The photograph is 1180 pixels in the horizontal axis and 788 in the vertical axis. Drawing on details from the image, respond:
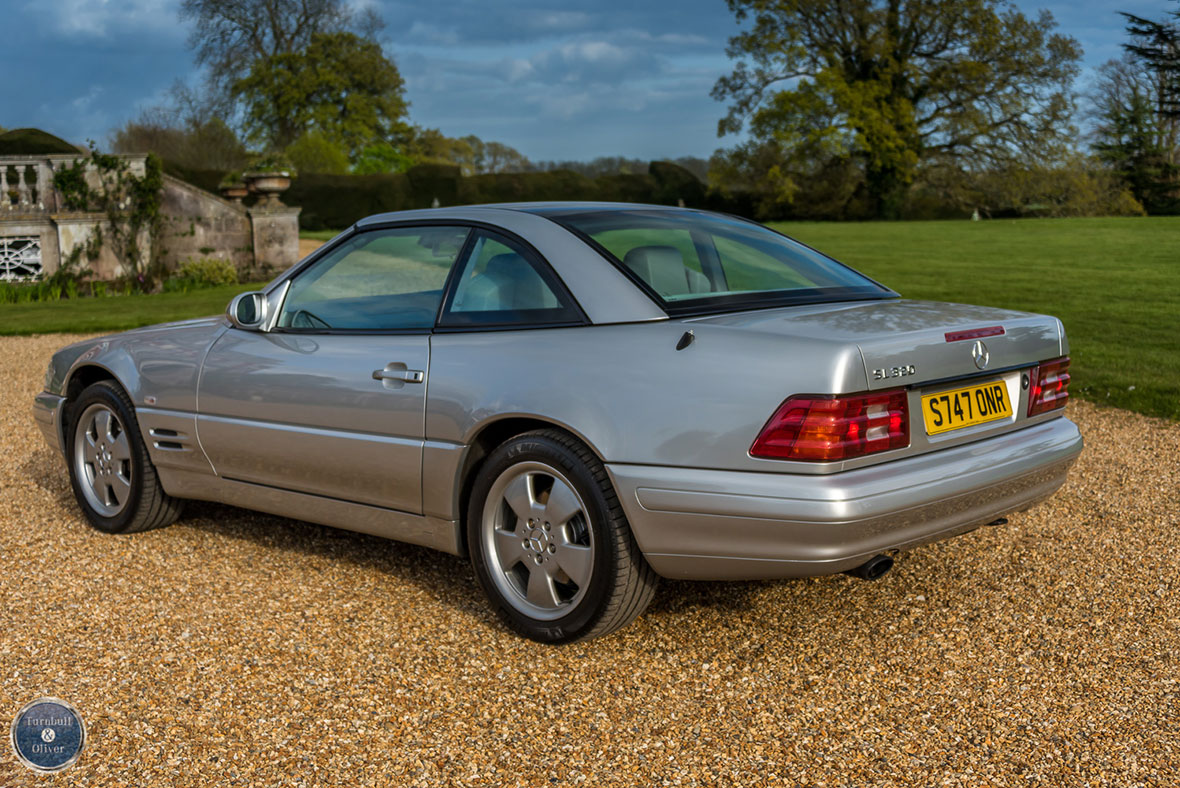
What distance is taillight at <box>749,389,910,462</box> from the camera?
3.00 m

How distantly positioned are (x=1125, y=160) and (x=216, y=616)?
44932 millimetres

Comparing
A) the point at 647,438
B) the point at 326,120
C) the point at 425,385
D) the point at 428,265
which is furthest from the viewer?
the point at 326,120

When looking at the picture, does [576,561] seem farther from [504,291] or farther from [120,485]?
[120,485]

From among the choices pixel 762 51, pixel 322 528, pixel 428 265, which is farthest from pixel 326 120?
pixel 322 528

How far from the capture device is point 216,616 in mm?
4000

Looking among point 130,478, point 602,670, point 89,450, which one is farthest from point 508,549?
point 89,450

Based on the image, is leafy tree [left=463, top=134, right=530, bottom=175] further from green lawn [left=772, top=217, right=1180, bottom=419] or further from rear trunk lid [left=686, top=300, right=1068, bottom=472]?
rear trunk lid [left=686, top=300, right=1068, bottom=472]

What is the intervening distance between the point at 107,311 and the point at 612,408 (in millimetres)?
14827

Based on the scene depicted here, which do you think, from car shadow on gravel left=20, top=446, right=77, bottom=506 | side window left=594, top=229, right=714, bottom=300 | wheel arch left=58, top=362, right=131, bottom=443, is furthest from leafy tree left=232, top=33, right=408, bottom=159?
side window left=594, top=229, right=714, bottom=300

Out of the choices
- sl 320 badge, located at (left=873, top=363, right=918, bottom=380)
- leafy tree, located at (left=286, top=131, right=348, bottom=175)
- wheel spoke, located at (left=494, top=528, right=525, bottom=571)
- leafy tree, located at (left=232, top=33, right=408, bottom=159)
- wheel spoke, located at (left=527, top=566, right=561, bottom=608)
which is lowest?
wheel spoke, located at (left=527, top=566, right=561, bottom=608)

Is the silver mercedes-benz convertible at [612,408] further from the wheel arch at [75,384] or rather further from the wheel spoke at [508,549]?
the wheel arch at [75,384]

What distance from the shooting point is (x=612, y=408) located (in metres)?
3.27

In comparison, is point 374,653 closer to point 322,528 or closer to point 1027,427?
point 322,528

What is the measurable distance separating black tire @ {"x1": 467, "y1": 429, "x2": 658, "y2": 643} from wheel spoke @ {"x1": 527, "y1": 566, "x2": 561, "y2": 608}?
35mm
